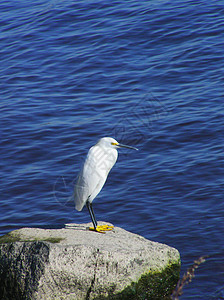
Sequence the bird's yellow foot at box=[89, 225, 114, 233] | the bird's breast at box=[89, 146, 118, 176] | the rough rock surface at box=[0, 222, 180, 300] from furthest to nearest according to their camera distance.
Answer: the bird's breast at box=[89, 146, 118, 176] < the bird's yellow foot at box=[89, 225, 114, 233] < the rough rock surface at box=[0, 222, 180, 300]

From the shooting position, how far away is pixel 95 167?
23.4 feet

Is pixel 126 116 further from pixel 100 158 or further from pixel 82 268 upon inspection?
pixel 82 268

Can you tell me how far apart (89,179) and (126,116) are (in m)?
4.94

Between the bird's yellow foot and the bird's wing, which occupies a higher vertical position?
the bird's wing

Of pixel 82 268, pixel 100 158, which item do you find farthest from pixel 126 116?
pixel 82 268

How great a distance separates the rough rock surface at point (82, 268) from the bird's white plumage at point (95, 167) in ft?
3.31

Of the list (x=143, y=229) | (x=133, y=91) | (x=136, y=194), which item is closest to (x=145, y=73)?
(x=133, y=91)

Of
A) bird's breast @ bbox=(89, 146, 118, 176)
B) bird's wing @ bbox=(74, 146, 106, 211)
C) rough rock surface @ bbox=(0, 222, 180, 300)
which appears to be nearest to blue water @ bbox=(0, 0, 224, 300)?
bird's wing @ bbox=(74, 146, 106, 211)

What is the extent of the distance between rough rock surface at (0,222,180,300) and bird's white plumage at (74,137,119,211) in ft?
3.31

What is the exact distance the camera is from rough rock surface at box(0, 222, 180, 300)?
18.5 feet

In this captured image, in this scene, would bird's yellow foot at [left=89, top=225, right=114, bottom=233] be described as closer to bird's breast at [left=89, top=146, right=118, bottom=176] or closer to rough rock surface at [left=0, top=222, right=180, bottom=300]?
rough rock surface at [left=0, top=222, right=180, bottom=300]

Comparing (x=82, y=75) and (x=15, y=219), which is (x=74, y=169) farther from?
(x=82, y=75)

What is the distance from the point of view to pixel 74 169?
10.2m

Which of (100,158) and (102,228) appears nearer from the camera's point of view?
(102,228)
